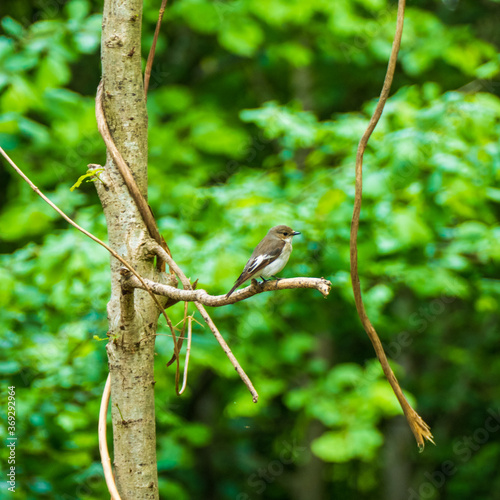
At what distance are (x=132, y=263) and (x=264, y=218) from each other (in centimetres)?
206

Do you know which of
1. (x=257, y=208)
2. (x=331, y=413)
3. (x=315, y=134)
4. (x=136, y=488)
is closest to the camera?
(x=136, y=488)

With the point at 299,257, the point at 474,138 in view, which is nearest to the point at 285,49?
the point at 474,138

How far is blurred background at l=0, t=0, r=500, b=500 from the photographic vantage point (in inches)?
117

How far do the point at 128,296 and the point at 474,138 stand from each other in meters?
2.95

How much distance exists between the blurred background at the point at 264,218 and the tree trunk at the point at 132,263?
1338 millimetres

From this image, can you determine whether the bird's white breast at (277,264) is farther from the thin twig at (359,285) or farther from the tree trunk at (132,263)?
the thin twig at (359,285)

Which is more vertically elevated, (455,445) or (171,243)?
(171,243)

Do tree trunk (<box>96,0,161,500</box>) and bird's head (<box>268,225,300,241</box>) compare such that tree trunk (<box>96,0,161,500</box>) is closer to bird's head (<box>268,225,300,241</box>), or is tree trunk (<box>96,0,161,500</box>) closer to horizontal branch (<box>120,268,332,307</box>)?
horizontal branch (<box>120,268,332,307</box>)

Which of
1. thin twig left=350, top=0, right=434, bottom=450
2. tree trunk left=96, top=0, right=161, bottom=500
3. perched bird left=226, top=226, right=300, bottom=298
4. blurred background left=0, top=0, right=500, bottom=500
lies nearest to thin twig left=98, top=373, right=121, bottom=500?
tree trunk left=96, top=0, right=161, bottom=500

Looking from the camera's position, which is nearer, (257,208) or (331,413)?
(257,208)

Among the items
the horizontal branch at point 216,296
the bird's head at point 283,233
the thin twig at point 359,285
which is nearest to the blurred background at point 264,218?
the bird's head at point 283,233

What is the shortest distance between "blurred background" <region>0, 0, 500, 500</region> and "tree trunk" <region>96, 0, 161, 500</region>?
4.39ft

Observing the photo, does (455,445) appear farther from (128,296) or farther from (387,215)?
(128,296)

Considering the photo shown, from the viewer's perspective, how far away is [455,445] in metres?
6.97
